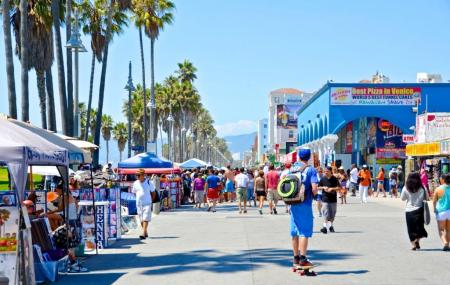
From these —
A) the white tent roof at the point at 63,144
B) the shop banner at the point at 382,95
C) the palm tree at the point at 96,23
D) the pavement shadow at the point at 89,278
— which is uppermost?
the palm tree at the point at 96,23

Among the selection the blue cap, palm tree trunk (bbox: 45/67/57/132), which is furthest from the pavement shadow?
palm tree trunk (bbox: 45/67/57/132)

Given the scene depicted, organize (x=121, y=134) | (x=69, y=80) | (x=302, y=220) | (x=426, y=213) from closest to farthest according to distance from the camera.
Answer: (x=302, y=220)
(x=426, y=213)
(x=69, y=80)
(x=121, y=134)

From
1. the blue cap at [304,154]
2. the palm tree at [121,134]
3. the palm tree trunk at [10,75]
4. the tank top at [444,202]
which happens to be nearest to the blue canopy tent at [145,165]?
the palm tree trunk at [10,75]

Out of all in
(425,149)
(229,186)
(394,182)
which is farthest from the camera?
(394,182)

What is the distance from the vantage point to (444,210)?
13531 mm

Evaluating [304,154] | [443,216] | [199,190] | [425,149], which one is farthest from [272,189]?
[304,154]

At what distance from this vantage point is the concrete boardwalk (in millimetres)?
10359

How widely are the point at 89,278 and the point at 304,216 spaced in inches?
133

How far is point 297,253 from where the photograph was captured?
10.8m

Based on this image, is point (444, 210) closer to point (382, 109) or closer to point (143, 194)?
point (143, 194)

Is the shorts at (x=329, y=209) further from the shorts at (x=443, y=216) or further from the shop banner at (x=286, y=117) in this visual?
the shop banner at (x=286, y=117)

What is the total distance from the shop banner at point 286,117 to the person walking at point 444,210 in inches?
5399

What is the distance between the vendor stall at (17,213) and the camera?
8578 mm

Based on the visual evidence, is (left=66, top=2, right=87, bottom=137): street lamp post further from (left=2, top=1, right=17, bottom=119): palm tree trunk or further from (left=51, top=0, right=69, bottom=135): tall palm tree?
(left=2, top=1, right=17, bottom=119): palm tree trunk
